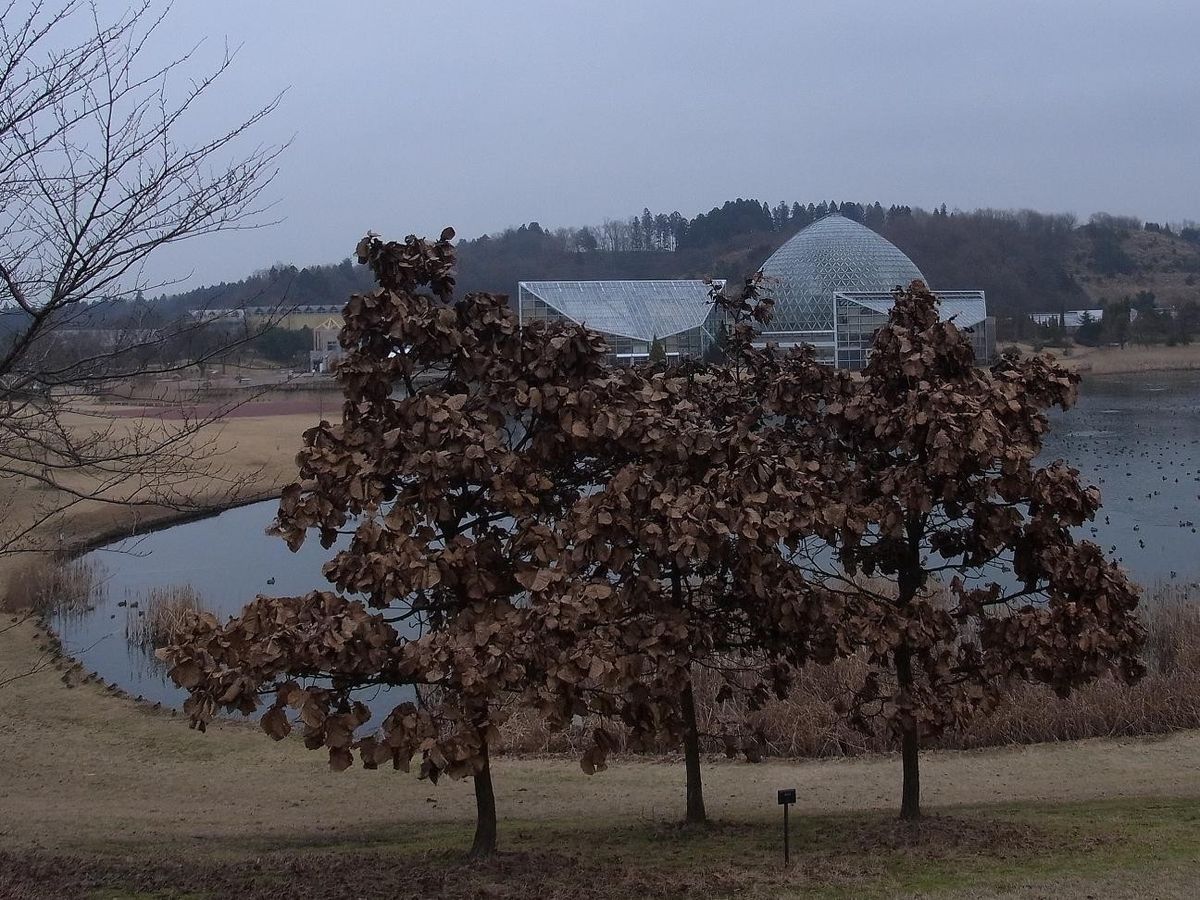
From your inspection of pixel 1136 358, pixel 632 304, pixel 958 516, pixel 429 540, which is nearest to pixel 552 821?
pixel 429 540

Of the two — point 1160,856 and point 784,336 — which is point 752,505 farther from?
point 784,336

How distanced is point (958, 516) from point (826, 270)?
84522 millimetres

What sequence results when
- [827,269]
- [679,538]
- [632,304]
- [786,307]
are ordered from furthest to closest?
1. [827,269]
2. [786,307]
3. [632,304]
4. [679,538]

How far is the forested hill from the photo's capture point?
12119 centimetres

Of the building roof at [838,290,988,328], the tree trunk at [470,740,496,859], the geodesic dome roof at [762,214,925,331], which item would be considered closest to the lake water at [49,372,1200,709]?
the tree trunk at [470,740,496,859]

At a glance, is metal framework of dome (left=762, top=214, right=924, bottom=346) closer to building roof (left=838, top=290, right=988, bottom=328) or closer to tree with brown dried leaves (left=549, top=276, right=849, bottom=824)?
building roof (left=838, top=290, right=988, bottom=328)

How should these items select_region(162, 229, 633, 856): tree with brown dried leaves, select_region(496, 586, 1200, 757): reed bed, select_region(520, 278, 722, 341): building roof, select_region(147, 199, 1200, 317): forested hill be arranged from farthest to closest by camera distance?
select_region(147, 199, 1200, 317): forested hill, select_region(520, 278, 722, 341): building roof, select_region(496, 586, 1200, 757): reed bed, select_region(162, 229, 633, 856): tree with brown dried leaves

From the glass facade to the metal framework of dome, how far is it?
19.8 feet

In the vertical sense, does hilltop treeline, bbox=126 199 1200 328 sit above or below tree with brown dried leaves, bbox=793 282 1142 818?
above

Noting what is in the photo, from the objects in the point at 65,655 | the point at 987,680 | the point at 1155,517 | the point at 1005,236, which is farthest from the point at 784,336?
the point at 1005,236

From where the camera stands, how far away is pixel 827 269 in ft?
298

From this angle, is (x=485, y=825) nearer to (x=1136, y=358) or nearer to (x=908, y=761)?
(x=908, y=761)

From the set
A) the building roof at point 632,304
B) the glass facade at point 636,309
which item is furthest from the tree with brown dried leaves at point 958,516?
the building roof at point 632,304

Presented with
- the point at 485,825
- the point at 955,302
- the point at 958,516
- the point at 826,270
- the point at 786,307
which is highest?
the point at 826,270
